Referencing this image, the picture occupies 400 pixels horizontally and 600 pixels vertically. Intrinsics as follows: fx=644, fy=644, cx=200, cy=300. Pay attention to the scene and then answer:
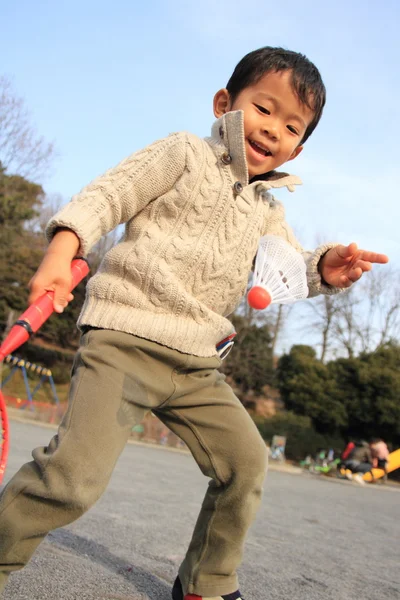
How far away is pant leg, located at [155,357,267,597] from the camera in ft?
7.56

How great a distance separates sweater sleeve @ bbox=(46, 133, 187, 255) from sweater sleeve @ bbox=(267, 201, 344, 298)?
51 cm

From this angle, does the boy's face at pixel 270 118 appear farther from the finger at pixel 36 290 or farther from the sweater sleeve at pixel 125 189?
the finger at pixel 36 290

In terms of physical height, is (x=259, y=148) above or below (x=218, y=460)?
above

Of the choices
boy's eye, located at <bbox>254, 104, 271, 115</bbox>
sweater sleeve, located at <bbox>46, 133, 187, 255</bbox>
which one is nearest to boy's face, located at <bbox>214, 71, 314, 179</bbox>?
boy's eye, located at <bbox>254, 104, 271, 115</bbox>

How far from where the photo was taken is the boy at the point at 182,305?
6.49 ft

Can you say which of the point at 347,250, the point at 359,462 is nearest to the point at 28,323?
the point at 347,250

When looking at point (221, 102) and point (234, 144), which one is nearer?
point (234, 144)

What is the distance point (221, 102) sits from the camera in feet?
8.86

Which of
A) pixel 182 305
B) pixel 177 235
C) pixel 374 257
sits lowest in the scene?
pixel 182 305

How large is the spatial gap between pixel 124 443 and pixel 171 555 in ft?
4.43

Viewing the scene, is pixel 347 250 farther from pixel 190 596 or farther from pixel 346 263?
pixel 190 596

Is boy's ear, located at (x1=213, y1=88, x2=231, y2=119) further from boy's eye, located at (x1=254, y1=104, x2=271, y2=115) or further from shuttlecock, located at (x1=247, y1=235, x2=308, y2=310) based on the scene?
shuttlecock, located at (x1=247, y1=235, x2=308, y2=310)

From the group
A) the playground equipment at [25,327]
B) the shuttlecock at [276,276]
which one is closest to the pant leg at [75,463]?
the playground equipment at [25,327]

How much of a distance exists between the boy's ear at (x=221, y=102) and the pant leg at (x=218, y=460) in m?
1.06
